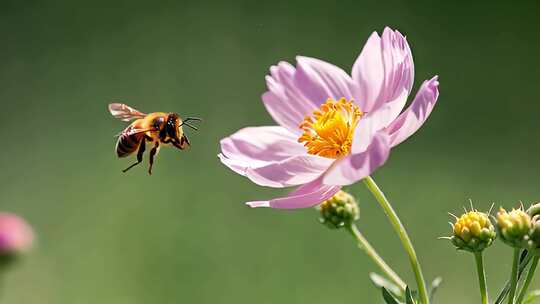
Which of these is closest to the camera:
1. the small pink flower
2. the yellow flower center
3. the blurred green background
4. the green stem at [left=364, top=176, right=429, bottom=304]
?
the green stem at [left=364, top=176, right=429, bottom=304]

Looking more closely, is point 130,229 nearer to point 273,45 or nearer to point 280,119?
point 273,45

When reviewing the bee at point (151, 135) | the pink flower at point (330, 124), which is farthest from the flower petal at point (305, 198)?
the bee at point (151, 135)

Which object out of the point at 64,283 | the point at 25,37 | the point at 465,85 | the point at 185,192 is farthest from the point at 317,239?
the point at 25,37

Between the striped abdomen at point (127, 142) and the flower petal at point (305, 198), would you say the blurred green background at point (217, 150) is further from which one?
the flower petal at point (305, 198)

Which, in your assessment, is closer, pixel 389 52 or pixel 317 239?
pixel 389 52

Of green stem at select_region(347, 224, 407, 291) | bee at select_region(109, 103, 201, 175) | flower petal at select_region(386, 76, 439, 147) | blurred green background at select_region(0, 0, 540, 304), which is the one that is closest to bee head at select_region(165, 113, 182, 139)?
bee at select_region(109, 103, 201, 175)

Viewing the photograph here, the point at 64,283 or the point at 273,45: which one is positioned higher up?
the point at 273,45

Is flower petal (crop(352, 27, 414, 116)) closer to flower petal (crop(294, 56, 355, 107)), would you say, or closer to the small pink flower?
flower petal (crop(294, 56, 355, 107))

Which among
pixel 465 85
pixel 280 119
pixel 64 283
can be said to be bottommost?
pixel 64 283
